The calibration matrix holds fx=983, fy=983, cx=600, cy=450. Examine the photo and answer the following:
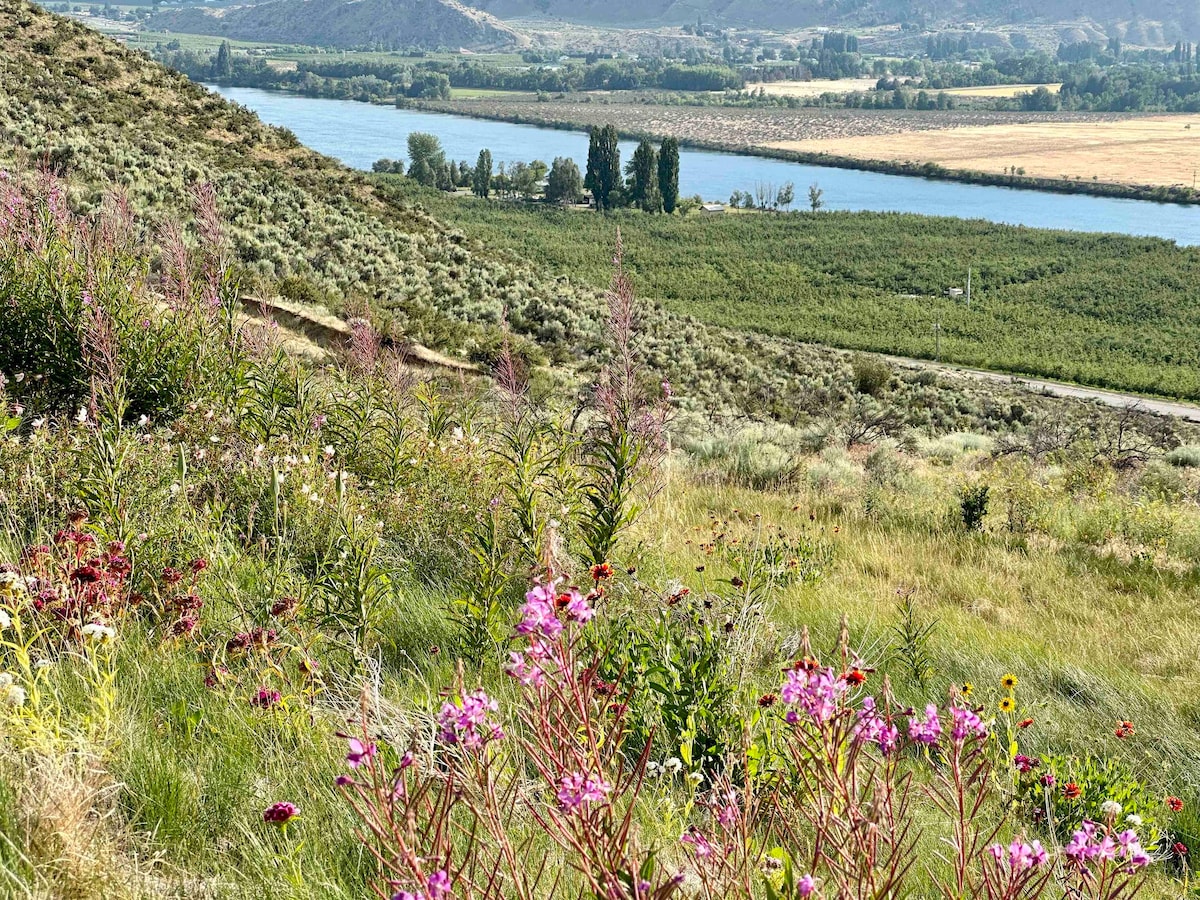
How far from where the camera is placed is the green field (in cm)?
4869

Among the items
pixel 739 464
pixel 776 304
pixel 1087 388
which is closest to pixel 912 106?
pixel 776 304

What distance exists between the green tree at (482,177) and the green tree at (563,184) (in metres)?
5.41

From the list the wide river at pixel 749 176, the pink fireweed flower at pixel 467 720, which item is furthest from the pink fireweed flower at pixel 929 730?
the wide river at pixel 749 176

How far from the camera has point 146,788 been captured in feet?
7.68

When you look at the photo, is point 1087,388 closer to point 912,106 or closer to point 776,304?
point 776,304

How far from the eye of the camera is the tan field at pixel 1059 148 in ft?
365

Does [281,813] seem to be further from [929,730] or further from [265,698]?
[929,730]

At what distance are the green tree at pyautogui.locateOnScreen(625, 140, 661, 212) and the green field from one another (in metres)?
3.32

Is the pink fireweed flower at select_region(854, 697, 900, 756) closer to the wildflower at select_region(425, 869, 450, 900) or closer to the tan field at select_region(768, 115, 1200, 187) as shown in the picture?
the wildflower at select_region(425, 869, 450, 900)

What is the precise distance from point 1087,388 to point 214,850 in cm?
4343

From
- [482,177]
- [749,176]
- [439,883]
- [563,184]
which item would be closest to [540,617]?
[439,883]

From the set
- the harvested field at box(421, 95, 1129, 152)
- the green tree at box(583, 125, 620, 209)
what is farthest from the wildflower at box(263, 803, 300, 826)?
the harvested field at box(421, 95, 1129, 152)

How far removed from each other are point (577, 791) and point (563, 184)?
89.0 m

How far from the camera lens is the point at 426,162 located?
3346 inches
